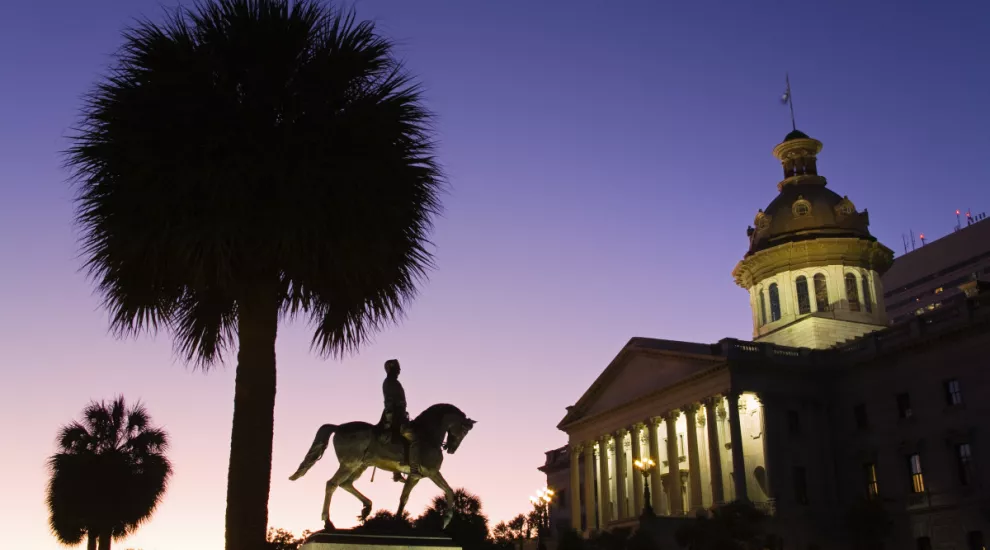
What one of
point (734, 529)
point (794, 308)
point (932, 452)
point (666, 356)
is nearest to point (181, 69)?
point (734, 529)

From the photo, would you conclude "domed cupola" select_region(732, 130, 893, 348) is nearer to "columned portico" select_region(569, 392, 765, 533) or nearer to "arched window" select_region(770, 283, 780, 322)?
"arched window" select_region(770, 283, 780, 322)

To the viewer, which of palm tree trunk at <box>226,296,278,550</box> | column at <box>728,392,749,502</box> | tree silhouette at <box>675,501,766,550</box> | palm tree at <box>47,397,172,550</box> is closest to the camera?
palm tree trunk at <box>226,296,278,550</box>

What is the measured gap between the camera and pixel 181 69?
13.6 meters

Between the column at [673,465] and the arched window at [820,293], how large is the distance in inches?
586

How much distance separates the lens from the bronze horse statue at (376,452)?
1315 centimetres

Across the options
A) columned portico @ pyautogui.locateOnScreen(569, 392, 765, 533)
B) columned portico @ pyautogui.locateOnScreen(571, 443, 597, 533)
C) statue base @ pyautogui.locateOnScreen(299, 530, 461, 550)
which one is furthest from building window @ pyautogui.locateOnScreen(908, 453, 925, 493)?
statue base @ pyautogui.locateOnScreen(299, 530, 461, 550)

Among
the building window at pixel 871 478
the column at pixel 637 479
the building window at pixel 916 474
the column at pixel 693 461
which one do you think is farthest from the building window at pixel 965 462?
the column at pixel 637 479

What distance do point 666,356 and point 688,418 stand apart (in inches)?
206

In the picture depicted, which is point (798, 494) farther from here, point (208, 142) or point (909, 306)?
point (909, 306)

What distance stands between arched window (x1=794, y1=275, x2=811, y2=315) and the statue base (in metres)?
63.0

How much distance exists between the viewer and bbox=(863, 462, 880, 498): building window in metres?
57.7

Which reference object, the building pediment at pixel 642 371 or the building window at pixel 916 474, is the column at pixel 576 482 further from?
the building window at pixel 916 474

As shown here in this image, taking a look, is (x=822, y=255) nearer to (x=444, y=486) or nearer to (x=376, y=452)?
(x=444, y=486)

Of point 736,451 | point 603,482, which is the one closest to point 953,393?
point 736,451
